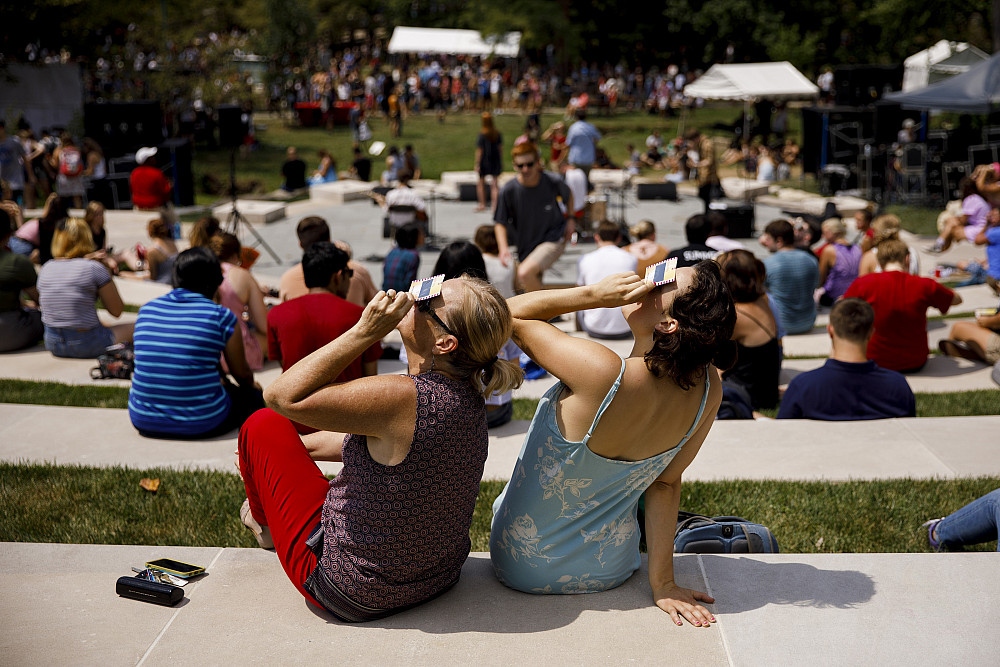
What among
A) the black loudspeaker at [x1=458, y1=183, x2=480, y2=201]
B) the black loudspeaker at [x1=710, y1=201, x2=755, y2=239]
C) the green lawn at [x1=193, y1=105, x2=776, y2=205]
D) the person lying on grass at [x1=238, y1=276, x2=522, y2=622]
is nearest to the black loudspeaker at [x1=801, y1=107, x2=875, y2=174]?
the green lawn at [x1=193, y1=105, x2=776, y2=205]

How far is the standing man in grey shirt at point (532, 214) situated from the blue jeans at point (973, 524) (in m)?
4.90

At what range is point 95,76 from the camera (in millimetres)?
25719

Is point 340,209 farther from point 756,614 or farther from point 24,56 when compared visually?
point 756,614

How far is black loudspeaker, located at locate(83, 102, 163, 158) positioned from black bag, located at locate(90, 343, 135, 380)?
1352 cm

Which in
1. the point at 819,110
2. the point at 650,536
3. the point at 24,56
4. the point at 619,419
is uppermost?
the point at 24,56

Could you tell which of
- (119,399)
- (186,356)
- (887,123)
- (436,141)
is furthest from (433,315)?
(436,141)

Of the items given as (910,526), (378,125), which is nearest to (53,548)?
(910,526)

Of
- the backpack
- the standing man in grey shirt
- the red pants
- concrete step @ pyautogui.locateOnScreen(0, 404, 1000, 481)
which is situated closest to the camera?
the red pants

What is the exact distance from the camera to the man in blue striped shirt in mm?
4938

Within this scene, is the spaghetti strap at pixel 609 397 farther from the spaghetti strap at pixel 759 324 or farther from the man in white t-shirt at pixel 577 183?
the man in white t-shirt at pixel 577 183

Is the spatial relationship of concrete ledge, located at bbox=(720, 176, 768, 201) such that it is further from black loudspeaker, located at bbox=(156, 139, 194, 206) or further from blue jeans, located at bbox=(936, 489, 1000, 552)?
blue jeans, located at bbox=(936, 489, 1000, 552)

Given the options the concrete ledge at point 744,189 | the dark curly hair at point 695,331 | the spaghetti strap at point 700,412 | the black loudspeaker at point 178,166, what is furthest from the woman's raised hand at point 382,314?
the concrete ledge at point 744,189

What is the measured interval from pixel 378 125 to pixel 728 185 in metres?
15.2

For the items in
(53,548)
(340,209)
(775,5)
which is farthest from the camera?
(775,5)
